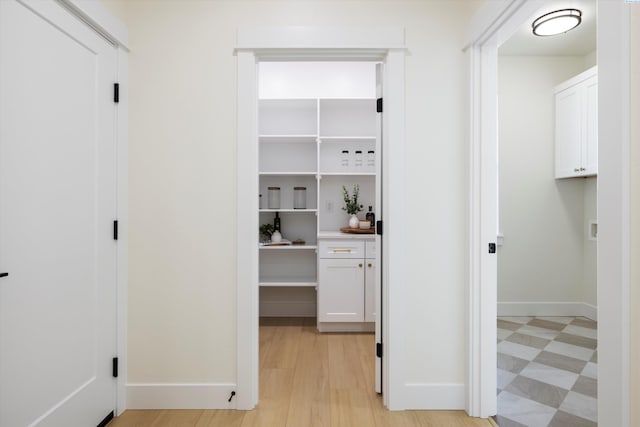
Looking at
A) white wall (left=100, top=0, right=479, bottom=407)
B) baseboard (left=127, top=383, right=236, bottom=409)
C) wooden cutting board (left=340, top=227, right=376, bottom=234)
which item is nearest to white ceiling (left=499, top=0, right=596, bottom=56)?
white wall (left=100, top=0, right=479, bottom=407)

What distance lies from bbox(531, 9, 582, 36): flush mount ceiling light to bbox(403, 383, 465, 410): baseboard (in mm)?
2807

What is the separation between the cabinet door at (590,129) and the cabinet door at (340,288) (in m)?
2.31

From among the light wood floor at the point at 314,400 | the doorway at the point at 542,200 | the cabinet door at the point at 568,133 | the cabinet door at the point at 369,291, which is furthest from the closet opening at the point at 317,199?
the cabinet door at the point at 568,133

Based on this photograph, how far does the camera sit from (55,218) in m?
1.54

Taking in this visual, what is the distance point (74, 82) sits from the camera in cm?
165

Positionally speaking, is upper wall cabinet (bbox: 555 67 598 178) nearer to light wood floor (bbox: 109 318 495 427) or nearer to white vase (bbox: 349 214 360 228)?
white vase (bbox: 349 214 360 228)

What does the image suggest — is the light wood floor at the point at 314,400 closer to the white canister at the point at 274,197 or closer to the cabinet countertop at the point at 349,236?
the cabinet countertop at the point at 349,236

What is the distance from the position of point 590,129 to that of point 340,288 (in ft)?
9.12

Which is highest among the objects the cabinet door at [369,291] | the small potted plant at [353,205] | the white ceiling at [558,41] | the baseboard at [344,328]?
the white ceiling at [558,41]

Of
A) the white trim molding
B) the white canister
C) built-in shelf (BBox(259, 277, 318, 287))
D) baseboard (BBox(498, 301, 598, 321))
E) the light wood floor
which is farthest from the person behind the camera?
baseboard (BBox(498, 301, 598, 321))

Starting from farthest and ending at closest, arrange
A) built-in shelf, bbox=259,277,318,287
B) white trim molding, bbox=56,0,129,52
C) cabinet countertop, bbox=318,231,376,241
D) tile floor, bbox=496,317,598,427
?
built-in shelf, bbox=259,277,318,287
cabinet countertop, bbox=318,231,376,241
tile floor, bbox=496,317,598,427
white trim molding, bbox=56,0,129,52

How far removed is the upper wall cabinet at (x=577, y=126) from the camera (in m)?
3.26

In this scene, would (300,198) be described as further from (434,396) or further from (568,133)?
(568,133)

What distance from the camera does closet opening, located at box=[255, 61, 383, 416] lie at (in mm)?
3268
